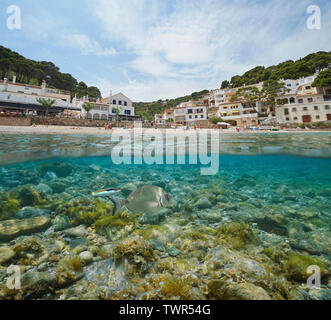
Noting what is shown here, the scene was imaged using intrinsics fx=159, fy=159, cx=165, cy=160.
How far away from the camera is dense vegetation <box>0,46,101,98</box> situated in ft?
189

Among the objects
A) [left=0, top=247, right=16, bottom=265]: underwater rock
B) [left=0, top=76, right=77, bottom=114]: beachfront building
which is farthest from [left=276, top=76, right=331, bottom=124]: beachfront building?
[left=0, top=76, right=77, bottom=114]: beachfront building

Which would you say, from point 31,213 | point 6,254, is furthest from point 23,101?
point 6,254

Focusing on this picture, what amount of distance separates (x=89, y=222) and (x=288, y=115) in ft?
191

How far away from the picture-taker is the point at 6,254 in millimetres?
2980

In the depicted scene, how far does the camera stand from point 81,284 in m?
2.46

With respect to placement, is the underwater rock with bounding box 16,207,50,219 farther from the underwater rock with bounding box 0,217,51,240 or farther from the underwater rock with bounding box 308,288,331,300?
the underwater rock with bounding box 308,288,331,300

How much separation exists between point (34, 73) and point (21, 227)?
8730 cm

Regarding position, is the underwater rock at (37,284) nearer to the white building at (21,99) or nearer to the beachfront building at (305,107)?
the white building at (21,99)

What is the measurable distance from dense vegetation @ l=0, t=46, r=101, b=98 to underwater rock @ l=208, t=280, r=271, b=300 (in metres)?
84.2

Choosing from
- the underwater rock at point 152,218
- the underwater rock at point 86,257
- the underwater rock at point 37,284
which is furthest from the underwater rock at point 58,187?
→ the underwater rock at point 37,284

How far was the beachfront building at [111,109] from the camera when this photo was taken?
4762 centimetres

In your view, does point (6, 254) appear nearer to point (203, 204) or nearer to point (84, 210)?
point (84, 210)
